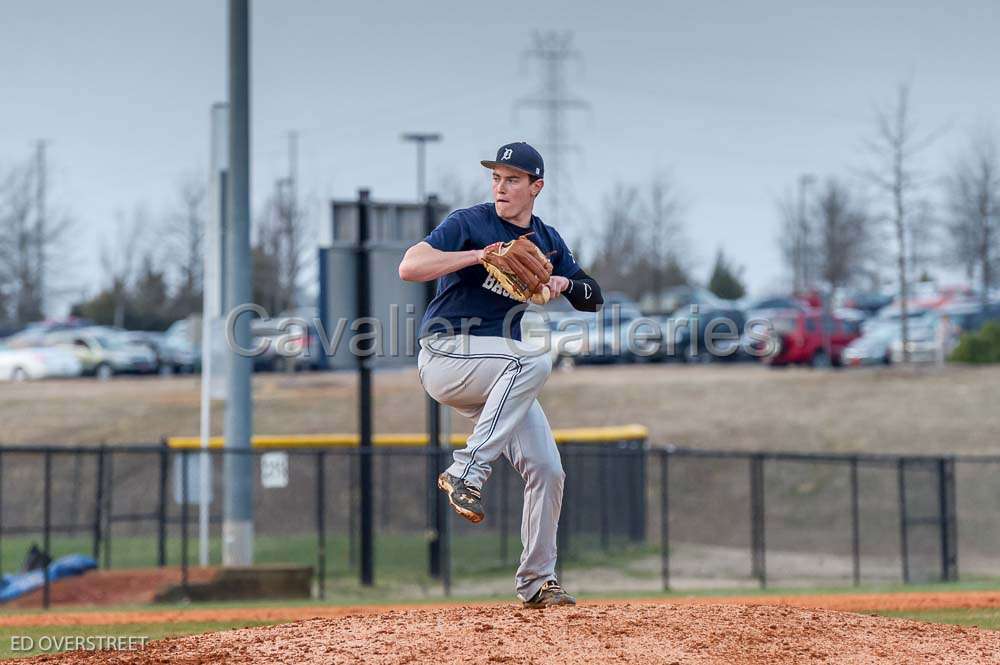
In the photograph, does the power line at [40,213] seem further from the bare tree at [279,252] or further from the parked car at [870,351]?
the parked car at [870,351]

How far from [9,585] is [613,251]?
4756 centimetres

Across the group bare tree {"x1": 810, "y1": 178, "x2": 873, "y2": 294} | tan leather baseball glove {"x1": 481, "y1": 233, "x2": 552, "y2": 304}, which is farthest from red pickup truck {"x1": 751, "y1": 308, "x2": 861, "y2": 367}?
tan leather baseball glove {"x1": 481, "y1": 233, "x2": 552, "y2": 304}

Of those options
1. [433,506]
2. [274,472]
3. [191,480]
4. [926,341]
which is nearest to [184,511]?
[274,472]

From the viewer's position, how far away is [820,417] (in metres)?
31.2

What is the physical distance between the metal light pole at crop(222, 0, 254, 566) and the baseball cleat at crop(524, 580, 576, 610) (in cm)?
951

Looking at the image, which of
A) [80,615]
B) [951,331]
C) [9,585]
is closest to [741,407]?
[951,331]

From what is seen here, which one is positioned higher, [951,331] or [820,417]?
[951,331]

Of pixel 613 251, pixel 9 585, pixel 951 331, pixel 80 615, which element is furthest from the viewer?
pixel 613 251

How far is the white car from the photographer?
137 feet

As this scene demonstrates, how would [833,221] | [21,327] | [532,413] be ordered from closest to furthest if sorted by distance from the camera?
[532,413], [833,221], [21,327]

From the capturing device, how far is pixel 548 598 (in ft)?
22.9

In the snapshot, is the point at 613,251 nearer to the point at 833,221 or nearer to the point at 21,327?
the point at 833,221

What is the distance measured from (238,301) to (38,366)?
92.3 feet

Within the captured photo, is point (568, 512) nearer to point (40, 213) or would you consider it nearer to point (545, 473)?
point (545, 473)
